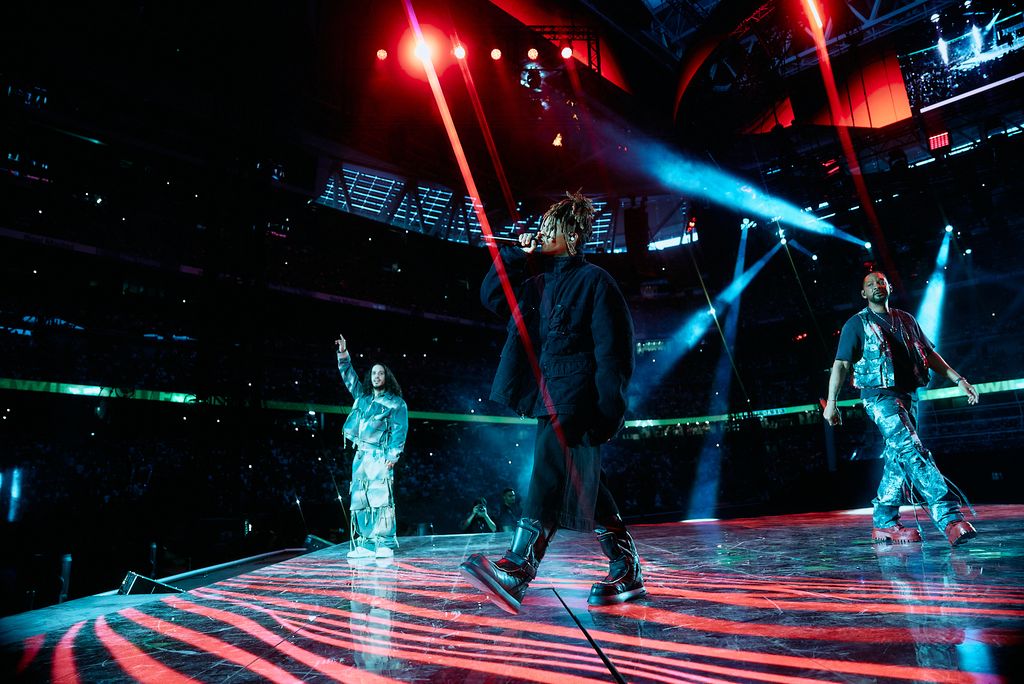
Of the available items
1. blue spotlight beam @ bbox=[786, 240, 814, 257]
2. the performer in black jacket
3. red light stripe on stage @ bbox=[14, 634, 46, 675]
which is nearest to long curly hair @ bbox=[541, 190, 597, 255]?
the performer in black jacket

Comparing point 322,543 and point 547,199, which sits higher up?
point 547,199

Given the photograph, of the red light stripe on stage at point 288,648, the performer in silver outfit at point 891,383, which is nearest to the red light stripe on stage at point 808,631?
the red light stripe on stage at point 288,648

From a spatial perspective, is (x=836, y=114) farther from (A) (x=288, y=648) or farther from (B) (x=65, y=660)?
(B) (x=65, y=660)

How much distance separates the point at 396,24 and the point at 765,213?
13.1 m

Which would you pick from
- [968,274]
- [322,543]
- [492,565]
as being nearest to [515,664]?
[492,565]

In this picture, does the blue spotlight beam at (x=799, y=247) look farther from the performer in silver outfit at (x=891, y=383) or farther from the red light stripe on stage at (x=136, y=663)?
the red light stripe on stage at (x=136, y=663)

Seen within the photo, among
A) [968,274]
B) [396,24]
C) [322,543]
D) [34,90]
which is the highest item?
[34,90]

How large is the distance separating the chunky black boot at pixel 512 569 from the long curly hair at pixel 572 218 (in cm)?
133

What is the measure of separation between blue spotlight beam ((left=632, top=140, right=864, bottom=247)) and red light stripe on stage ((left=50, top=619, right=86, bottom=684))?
48.6ft

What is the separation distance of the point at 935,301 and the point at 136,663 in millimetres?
25662

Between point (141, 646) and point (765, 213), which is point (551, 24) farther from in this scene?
point (141, 646)

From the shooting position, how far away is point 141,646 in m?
1.96

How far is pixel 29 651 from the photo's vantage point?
1.92m

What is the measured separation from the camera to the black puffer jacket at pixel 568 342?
7.91 feet
